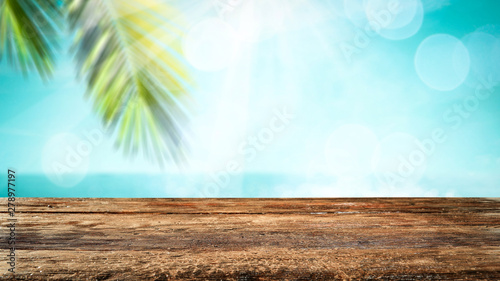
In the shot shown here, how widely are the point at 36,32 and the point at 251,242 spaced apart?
95 cm

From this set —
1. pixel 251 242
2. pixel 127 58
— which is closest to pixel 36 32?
pixel 127 58

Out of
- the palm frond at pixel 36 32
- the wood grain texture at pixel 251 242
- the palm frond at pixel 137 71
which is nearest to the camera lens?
the wood grain texture at pixel 251 242

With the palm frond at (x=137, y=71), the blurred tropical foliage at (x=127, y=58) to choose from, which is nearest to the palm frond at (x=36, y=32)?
the blurred tropical foliage at (x=127, y=58)

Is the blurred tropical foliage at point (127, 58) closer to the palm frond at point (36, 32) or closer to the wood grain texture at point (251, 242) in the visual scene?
the palm frond at point (36, 32)

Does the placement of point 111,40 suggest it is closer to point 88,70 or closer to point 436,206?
point 88,70

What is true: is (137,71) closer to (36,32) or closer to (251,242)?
(36,32)

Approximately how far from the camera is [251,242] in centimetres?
64

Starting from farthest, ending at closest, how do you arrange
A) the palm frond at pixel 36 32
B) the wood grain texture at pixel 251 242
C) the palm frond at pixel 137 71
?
the palm frond at pixel 36 32
the palm frond at pixel 137 71
the wood grain texture at pixel 251 242

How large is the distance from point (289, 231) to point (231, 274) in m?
0.30

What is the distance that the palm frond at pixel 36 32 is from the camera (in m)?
0.96

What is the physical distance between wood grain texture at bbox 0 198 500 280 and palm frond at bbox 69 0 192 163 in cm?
23

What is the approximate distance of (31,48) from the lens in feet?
3.17

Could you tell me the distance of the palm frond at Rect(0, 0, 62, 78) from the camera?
3.16 ft

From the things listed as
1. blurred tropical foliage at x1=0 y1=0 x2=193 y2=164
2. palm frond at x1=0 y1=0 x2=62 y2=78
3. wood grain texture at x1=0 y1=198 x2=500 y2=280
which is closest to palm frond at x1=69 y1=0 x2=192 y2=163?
blurred tropical foliage at x1=0 y1=0 x2=193 y2=164
